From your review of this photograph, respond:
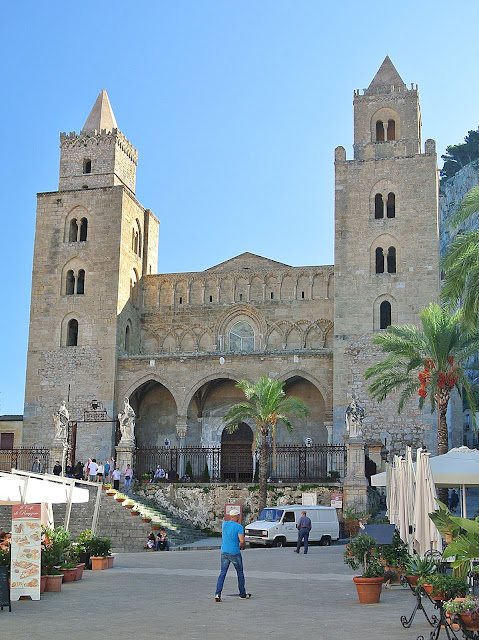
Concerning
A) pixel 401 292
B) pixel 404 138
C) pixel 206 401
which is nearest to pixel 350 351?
pixel 401 292

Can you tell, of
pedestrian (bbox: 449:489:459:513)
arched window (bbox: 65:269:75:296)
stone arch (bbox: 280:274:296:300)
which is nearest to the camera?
pedestrian (bbox: 449:489:459:513)

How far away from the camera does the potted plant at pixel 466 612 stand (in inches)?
310

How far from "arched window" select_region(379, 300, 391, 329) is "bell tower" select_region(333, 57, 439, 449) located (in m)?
0.04

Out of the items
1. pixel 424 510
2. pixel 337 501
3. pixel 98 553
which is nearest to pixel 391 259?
pixel 337 501

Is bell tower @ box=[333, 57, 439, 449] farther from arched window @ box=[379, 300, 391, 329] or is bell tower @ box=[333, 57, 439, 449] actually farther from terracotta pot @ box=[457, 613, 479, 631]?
terracotta pot @ box=[457, 613, 479, 631]

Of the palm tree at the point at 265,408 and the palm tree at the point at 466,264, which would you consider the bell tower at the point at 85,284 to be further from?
the palm tree at the point at 466,264

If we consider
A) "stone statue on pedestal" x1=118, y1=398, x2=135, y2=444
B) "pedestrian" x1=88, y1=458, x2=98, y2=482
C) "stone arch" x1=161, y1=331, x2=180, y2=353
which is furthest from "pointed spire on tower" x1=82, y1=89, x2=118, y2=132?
"pedestrian" x1=88, y1=458, x2=98, y2=482

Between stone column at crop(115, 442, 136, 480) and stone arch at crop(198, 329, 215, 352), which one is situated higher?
stone arch at crop(198, 329, 215, 352)

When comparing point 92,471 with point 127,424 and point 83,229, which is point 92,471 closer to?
point 127,424

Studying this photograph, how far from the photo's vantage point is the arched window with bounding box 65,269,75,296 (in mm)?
38156

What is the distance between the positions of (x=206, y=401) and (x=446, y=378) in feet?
47.3

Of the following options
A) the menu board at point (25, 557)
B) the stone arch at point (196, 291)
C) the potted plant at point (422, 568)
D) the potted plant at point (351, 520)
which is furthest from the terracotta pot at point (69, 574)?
the stone arch at point (196, 291)

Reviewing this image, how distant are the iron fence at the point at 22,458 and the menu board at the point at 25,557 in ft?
62.7

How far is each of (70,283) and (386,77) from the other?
17.2m
